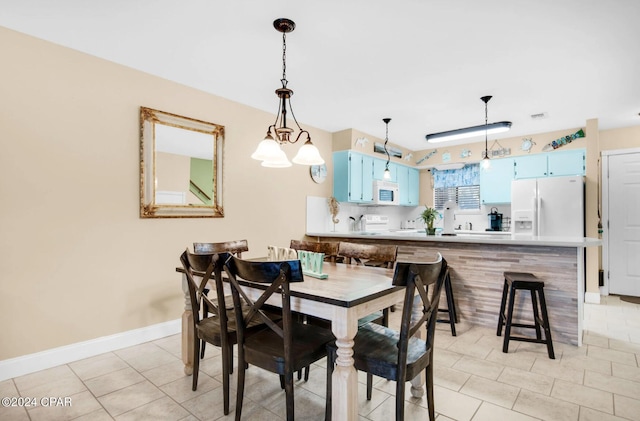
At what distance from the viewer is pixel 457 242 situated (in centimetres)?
340

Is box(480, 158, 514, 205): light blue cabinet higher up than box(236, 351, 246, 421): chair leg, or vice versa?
box(480, 158, 514, 205): light blue cabinet

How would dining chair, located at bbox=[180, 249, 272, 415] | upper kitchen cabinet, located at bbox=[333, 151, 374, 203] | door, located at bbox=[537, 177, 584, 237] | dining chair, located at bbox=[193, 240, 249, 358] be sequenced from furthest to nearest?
upper kitchen cabinet, located at bbox=[333, 151, 374, 203] < door, located at bbox=[537, 177, 584, 237] < dining chair, located at bbox=[193, 240, 249, 358] < dining chair, located at bbox=[180, 249, 272, 415]

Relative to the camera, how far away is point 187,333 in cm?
225

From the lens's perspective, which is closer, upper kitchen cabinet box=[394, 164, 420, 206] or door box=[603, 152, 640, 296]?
door box=[603, 152, 640, 296]

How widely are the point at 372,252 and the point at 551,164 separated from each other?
391 centimetres

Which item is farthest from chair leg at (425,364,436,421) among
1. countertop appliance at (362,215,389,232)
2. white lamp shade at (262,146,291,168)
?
countertop appliance at (362,215,389,232)

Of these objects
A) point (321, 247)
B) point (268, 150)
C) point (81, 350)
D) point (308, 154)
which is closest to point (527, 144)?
point (321, 247)

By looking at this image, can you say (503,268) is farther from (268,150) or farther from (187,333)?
(187,333)

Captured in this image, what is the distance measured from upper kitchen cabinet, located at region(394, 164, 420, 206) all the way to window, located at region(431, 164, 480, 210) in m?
0.33

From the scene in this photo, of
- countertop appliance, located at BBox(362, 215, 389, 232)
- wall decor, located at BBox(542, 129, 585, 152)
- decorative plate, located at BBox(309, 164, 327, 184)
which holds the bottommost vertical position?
countertop appliance, located at BBox(362, 215, 389, 232)

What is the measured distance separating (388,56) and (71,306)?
10.6ft

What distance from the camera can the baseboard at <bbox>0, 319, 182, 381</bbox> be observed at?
2303 millimetres

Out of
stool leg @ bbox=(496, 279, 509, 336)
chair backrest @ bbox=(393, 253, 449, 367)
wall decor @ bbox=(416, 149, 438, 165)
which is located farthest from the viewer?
wall decor @ bbox=(416, 149, 438, 165)

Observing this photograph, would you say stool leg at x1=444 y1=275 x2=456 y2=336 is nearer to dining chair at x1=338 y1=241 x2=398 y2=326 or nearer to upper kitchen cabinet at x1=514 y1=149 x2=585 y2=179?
dining chair at x1=338 y1=241 x2=398 y2=326
